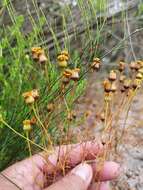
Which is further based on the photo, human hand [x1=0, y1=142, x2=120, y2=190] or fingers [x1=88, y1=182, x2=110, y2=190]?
fingers [x1=88, y1=182, x2=110, y2=190]

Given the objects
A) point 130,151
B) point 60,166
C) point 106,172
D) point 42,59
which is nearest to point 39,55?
point 42,59

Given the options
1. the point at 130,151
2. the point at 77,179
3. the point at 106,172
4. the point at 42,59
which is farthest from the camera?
the point at 130,151

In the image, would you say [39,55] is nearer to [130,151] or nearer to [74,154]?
[74,154]

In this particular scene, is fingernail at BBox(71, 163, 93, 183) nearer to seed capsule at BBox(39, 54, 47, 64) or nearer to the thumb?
the thumb

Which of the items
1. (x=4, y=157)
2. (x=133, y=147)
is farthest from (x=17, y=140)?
(x=133, y=147)

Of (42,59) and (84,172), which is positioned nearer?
(42,59)

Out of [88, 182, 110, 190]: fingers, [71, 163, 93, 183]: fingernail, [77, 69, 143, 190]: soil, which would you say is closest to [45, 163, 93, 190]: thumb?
[71, 163, 93, 183]: fingernail

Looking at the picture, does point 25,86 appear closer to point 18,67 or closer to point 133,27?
point 18,67
